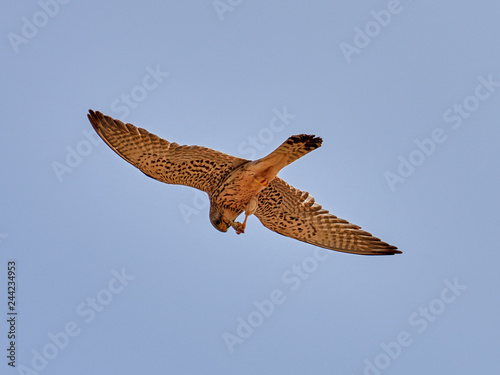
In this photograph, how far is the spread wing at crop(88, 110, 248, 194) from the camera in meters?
13.3

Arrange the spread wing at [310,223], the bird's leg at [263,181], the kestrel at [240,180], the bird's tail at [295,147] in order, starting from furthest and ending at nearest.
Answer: the spread wing at [310,223] < the bird's leg at [263,181] < the kestrel at [240,180] < the bird's tail at [295,147]

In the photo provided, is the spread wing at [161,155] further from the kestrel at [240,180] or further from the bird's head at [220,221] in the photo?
the bird's head at [220,221]

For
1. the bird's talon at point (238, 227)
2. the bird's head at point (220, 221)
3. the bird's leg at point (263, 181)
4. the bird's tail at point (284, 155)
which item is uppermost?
the bird's tail at point (284, 155)

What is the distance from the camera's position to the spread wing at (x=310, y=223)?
1413 cm

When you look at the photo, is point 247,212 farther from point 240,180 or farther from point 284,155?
point 284,155

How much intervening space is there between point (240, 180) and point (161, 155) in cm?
137

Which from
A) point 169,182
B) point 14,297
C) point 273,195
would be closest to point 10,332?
point 14,297

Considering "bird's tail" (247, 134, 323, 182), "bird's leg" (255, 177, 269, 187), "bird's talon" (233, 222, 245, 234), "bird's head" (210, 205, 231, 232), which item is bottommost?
"bird's head" (210, 205, 231, 232)

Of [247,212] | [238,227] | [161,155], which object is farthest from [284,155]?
[161,155]

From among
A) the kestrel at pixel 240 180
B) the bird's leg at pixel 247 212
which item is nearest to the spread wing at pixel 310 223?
the kestrel at pixel 240 180

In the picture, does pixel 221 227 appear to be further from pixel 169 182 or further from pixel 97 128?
pixel 97 128

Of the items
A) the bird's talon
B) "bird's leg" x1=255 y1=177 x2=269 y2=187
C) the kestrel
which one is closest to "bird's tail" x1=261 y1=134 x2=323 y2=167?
the kestrel

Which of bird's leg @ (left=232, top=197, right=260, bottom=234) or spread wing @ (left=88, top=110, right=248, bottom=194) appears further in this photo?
bird's leg @ (left=232, top=197, right=260, bottom=234)

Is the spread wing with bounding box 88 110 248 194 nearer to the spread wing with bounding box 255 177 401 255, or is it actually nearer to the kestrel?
the kestrel
